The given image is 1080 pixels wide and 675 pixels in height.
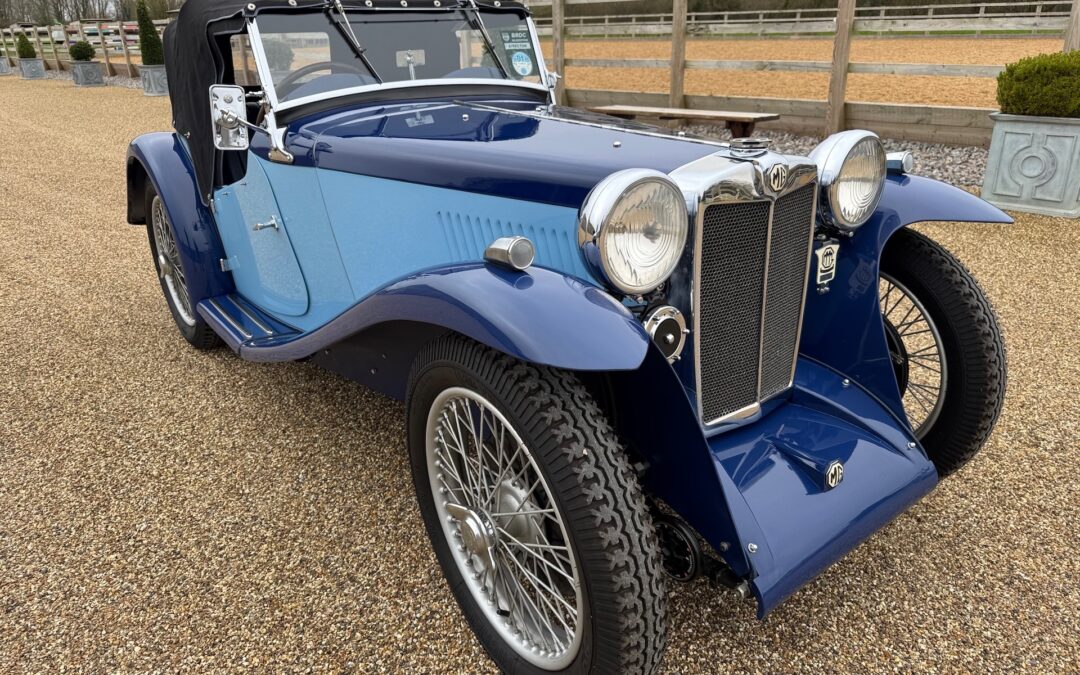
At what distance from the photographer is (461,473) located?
2.08 m

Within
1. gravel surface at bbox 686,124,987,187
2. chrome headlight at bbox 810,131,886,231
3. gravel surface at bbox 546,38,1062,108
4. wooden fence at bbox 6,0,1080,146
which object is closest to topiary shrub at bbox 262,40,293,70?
chrome headlight at bbox 810,131,886,231

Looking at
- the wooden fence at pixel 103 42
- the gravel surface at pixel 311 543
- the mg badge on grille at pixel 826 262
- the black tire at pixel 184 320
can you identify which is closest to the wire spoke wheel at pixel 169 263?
the black tire at pixel 184 320

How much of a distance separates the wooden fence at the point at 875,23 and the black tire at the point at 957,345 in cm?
558

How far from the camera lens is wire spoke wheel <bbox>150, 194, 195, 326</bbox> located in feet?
12.8

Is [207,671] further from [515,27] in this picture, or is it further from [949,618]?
[515,27]

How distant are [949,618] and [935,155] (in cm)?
591

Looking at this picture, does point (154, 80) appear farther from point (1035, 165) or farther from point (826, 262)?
point (826, 262)

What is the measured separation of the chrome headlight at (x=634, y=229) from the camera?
5.42ft

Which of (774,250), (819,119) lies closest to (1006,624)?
(774,250)

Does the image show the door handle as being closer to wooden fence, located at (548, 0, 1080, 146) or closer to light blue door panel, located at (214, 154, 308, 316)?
light blue door panel, located at (214, 154, 308, 316)

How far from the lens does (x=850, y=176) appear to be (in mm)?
2203

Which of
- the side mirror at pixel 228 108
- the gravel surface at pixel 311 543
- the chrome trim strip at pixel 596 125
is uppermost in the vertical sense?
the side mirror at pixel 228 108

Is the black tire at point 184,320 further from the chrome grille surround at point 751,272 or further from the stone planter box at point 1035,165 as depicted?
the stone planter box at point 1035,165

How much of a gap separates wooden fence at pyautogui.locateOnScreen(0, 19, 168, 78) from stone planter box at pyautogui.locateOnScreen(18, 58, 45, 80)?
2.90ft
